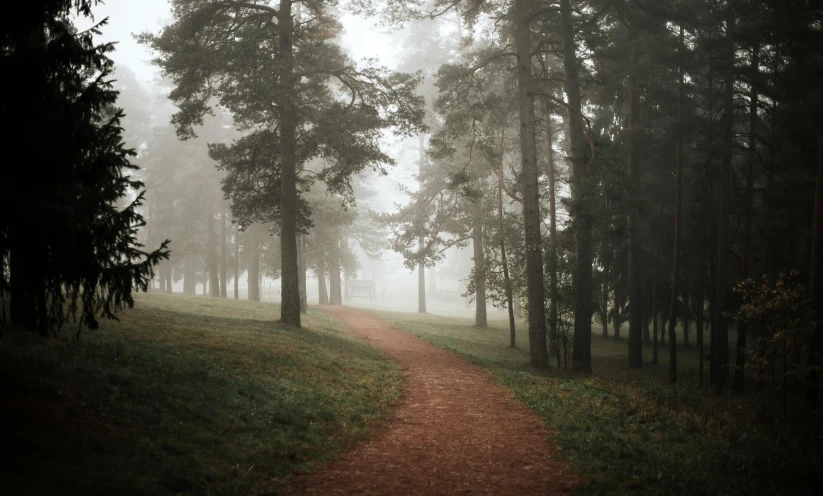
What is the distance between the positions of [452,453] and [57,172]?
6894 millimetres

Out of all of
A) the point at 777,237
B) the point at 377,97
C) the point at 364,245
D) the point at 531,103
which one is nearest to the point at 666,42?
the point at 531,103

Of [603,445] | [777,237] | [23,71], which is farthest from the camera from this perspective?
[777,237]

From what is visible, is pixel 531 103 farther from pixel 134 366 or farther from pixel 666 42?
pixel 134 366

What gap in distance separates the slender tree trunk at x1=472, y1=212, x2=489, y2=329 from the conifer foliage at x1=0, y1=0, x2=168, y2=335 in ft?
58.8

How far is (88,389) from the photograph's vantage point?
295 inches

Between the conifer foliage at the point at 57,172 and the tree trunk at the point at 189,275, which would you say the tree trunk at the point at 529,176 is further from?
the tree trunk at the point at 189,275

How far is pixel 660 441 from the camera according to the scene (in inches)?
343

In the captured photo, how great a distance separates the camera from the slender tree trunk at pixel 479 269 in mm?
24781

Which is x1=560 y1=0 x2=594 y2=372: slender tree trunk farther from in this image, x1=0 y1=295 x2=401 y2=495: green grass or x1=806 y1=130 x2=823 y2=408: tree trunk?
x1=0 y1=295 x2=401 y2=495: green grass

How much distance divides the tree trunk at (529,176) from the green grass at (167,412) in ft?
19.8

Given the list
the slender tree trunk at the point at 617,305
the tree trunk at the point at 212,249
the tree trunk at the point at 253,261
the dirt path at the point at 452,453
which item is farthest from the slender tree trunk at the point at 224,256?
the dirt path at the point at 452,453

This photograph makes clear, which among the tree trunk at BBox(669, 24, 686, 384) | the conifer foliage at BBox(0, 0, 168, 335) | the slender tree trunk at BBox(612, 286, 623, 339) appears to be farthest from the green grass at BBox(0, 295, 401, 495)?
the slender tree trunk at BBox(612, 286, 623, 339)

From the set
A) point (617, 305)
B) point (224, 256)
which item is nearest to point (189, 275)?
point (224, 256)

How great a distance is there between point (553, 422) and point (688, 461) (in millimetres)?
2681
